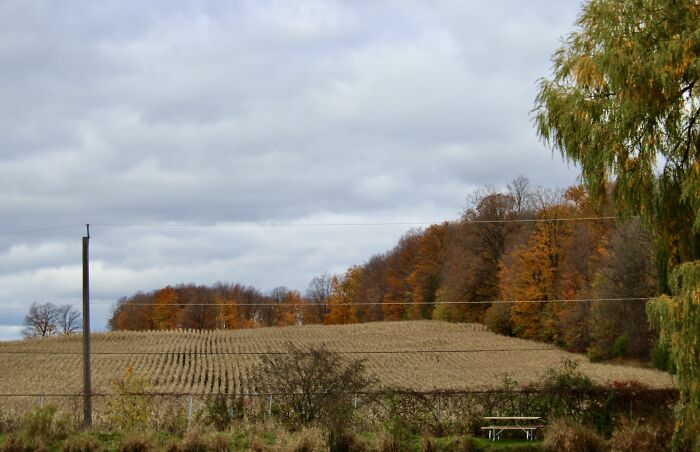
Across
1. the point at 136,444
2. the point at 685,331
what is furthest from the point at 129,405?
the point at 685,331

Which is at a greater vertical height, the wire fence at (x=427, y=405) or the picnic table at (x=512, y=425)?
the wire fence at (x=427, y=405)

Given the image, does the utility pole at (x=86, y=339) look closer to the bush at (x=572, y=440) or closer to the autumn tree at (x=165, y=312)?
the bush at (x=572, y=440)

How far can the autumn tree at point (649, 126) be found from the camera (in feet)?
47.1

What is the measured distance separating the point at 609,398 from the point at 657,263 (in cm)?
737

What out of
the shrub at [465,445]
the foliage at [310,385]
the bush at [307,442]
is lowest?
the shrub at [465,445]

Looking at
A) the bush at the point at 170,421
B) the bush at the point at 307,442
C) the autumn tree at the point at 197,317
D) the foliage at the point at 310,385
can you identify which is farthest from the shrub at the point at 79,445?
the autumn tree at the point at 197,317

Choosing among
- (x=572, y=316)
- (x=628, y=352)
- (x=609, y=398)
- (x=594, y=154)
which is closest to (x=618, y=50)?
(x=594, y=154)

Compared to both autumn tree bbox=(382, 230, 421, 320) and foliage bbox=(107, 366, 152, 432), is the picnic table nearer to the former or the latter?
foliage bbox=(107, 366, 152, 432)

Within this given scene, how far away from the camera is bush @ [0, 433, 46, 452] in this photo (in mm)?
19172

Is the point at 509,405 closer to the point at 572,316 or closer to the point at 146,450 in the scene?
the point at 146,450

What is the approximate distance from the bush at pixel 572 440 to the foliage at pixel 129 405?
11.4 metres

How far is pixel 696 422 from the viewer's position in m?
14.8

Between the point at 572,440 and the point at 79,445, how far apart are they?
42.3ft

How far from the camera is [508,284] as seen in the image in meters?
63.2
